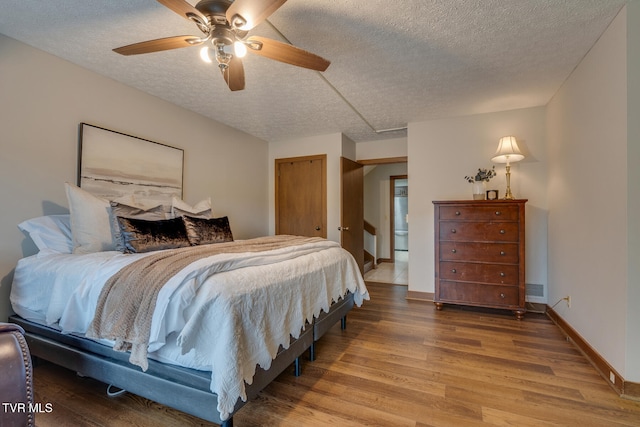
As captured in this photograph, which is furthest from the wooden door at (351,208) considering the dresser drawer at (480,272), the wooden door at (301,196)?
the dresser drawer at (480,272)

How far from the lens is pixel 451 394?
1.77 meters

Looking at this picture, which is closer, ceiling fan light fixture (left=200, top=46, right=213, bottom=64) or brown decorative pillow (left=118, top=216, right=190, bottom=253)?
ceiling fan light fixture (left=200, top=46, right=213, bottom=64)

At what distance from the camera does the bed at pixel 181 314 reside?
1291 mm

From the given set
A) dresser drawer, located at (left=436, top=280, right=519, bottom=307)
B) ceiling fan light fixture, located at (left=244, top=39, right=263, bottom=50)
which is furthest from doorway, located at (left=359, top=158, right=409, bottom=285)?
ceiling fan light fixture, located at (left=244, top=39, right=263, bottom=50)

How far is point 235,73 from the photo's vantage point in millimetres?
1940

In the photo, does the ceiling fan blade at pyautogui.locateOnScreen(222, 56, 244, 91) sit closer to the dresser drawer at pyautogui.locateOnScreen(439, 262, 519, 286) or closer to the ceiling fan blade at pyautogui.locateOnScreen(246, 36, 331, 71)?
the ceiling fan blade at pyautogui.locateOnScreen(246, 36, 331, 71)

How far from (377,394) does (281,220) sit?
3.33 meters

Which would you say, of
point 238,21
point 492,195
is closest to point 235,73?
point 238,21

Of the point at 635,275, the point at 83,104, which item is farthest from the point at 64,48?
the point at 635,275

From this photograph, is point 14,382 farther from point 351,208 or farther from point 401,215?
point 401,215

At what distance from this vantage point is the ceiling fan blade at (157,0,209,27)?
1365 mm

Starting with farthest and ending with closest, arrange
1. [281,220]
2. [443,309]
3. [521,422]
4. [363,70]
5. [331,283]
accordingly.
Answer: [281,220]
[443,309]
[363,70]
[331,283]
[521,422]

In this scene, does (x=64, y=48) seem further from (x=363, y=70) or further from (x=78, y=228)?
(x=363, y=70)

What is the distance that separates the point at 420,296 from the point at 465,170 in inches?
68.2
